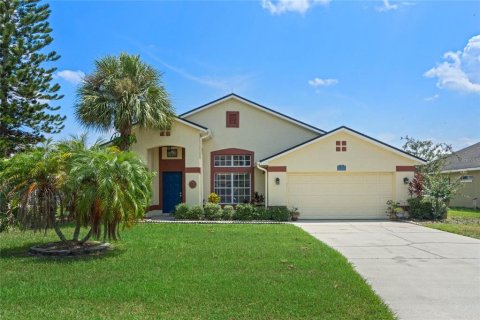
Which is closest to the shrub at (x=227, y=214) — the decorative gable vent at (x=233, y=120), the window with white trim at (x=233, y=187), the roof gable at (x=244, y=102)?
the window with white trim at (x=233, y=187)

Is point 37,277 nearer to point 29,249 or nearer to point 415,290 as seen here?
point 29,249

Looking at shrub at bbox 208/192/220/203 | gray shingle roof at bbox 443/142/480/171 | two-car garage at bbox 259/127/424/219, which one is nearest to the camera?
two-car garage at bbox 259/127/424/219

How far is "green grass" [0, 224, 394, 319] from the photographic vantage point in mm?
5480

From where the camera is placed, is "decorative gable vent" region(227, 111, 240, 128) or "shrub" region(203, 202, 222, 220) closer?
"shrub" region(203, 202, 222, 220)

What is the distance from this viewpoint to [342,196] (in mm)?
19781

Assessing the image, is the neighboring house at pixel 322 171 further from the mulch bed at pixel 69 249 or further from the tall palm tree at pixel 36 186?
the tall palm tree at pixel 36 186

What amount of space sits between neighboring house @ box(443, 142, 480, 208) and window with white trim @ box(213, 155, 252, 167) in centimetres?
1290

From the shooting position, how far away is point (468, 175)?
27.0 metres

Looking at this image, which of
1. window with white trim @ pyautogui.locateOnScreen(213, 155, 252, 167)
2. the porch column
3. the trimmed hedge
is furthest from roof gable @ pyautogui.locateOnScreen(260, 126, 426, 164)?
the trimmed hedge

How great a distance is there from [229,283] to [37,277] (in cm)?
343

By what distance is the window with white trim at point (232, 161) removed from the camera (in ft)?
71.2

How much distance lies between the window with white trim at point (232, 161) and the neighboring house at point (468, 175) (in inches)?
508

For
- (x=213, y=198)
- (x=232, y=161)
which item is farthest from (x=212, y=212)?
(x=232, y=161)

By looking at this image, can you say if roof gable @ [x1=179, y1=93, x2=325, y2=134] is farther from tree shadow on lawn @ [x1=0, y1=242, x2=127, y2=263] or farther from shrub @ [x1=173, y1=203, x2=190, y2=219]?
tree shadow on lawn @ [x1=0, y1=242, x2=127, y2=263]
